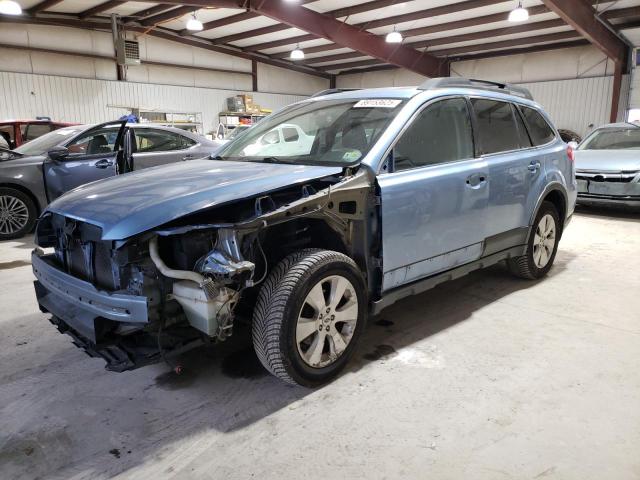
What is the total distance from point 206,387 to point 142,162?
3995 millimetres

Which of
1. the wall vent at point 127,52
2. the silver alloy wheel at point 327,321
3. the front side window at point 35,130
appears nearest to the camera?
the silver alloy wheel at point 327,321

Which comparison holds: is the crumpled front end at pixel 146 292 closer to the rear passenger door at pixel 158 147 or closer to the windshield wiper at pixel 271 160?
the windshield wiper at pixel 271 160

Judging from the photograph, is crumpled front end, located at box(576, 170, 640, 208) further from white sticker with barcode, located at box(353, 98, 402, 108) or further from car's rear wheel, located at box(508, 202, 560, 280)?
white sticker with barcode, located at box(353, 98, 402, 108)

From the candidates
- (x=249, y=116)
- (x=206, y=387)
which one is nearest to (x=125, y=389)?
(x=206, y=387)

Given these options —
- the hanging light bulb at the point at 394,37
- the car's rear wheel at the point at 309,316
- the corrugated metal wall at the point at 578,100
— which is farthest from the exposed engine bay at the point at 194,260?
the corrugated metal wall at the point at 578,100

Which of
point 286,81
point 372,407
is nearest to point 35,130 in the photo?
point 372,407

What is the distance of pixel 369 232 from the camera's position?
8.65 ft

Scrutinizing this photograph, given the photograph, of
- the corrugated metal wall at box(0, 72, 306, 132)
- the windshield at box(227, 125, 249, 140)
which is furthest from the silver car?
the corrugated metal wall at box(0, 72, 306, 132)

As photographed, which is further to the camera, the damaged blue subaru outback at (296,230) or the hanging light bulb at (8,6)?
the hanging light bulb at (8,6)

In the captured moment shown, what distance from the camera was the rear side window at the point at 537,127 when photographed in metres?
3.91

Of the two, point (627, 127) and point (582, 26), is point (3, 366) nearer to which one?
point (627, 127)

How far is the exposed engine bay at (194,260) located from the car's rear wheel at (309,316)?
15 centimetres

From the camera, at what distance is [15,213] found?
6.09 meters

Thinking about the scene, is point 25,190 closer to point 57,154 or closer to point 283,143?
point 57,154
